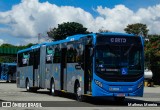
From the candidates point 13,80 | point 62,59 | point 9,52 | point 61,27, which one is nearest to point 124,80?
point 62,59

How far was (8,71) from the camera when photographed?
62312 millimetres

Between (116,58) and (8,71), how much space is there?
44724 millimetres

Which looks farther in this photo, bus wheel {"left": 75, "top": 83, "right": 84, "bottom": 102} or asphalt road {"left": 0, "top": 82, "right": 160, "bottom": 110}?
bus wheel {"left": 75, "top": 83, "right": 84, "bottom": 102}

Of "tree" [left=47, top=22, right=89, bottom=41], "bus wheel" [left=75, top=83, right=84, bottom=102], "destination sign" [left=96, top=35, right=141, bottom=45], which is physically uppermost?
"tree" [left=47, top=22, right=89, bottom=41]

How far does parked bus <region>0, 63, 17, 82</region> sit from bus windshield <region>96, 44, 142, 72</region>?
43.6m

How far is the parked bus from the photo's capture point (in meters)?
61.9

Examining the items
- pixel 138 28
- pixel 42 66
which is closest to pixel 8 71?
pixel 42 66

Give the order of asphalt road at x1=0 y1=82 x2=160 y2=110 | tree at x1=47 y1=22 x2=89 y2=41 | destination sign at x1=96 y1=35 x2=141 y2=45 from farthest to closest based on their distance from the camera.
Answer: tree at x1=47 y1=22 x2=89 y2=41, destination sign at x1=96 y1=35 x2=141 y2=45, asphalt road at x1=0 y1=82 x2=160 y2=110

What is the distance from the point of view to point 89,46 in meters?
20.1

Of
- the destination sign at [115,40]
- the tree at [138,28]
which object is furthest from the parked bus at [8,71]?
the tree at [138,28]

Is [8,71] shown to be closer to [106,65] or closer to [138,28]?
[106,65]

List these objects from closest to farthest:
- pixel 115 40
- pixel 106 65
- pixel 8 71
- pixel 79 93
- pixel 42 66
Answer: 1. pixel 106 65
2. pixel 115 40
3. pixel 79 93
4. pixel 42 66
5. pixel 8 71

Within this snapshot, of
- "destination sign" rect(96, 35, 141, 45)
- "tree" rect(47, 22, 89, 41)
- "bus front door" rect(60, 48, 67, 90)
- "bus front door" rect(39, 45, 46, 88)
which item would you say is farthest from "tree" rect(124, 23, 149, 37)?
"destination sign" rect(96, 35, 141, 45)

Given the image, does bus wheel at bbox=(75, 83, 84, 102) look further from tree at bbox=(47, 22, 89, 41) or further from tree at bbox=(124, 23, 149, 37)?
tree at bbox=(124, 23, 149, 37)
